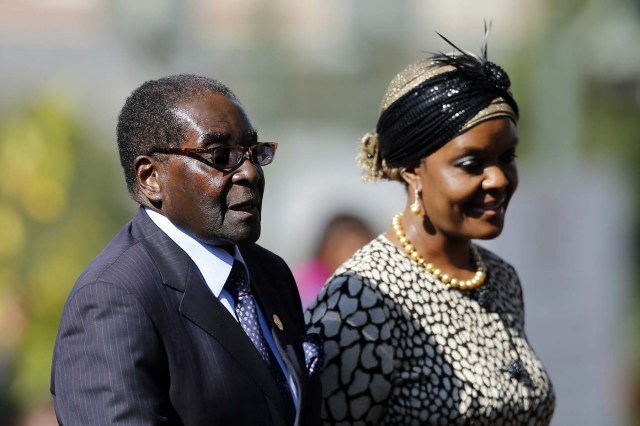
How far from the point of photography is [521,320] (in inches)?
171

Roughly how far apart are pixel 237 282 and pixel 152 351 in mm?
432

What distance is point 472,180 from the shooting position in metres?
3.98

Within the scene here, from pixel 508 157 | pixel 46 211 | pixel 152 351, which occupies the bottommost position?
pixel 46 211

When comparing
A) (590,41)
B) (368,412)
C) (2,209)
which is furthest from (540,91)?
(368,412)

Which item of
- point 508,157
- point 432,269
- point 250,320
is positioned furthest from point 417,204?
point 250,320

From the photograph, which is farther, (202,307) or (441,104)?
(441,104)

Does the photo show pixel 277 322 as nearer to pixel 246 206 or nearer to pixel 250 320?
pixel 250 320

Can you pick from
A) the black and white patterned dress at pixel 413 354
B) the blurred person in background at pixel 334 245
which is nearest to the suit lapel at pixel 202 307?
the black and white patterned dress at pixel 413 354

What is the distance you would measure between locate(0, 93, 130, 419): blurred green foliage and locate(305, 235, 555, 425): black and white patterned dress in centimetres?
495

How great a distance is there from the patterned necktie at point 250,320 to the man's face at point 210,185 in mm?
167

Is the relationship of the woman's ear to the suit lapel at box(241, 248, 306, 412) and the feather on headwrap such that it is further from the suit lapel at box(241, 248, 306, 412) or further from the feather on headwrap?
the suit lapel at box(241, 248, 306, 412)

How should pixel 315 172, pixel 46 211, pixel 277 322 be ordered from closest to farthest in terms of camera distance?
pixel 277 322 < pixel 46 211 < pixel 315 172

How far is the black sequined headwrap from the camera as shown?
400 cm

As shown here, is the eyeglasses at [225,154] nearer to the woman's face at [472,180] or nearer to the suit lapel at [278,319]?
the suit lapel at [278,319]
